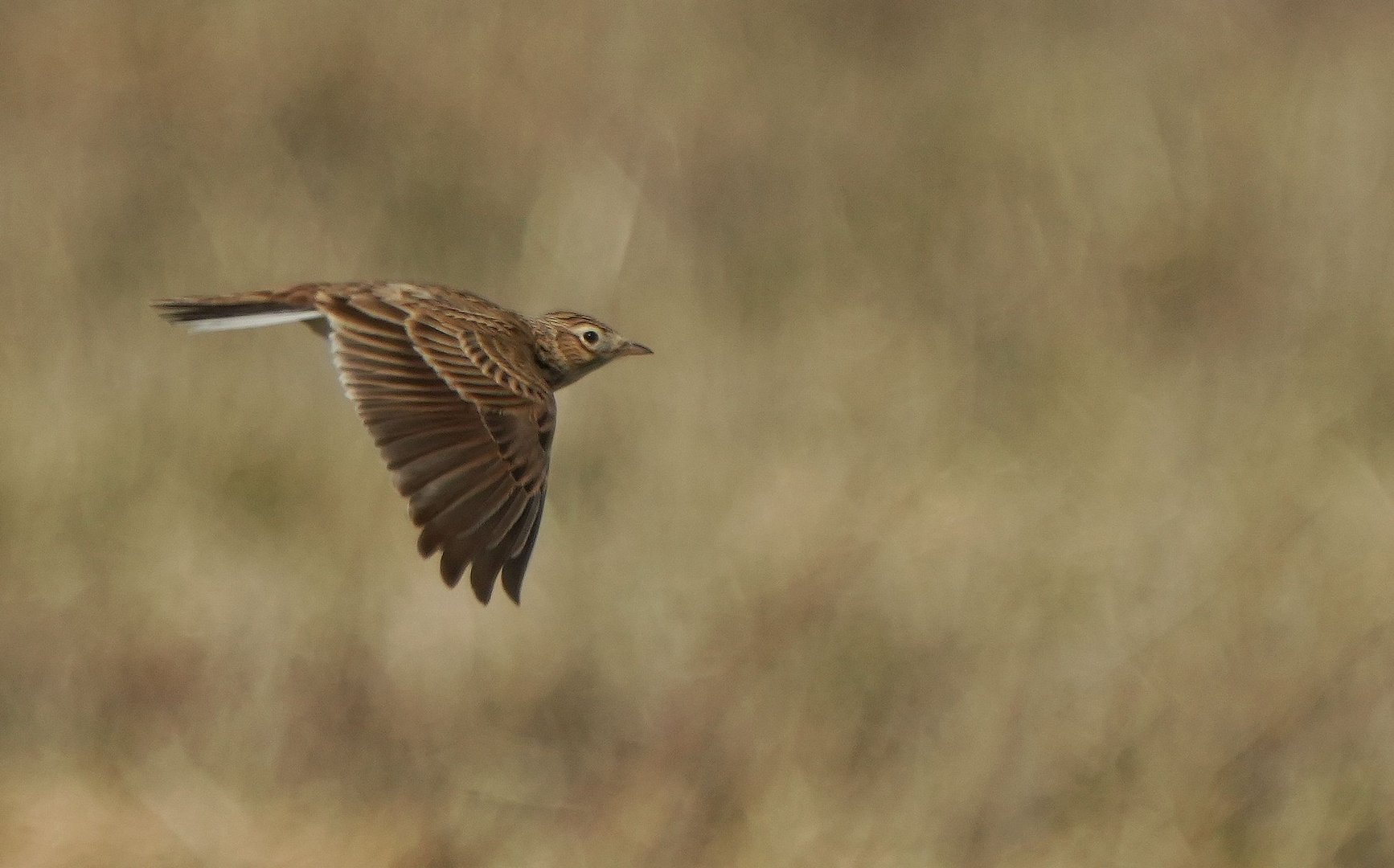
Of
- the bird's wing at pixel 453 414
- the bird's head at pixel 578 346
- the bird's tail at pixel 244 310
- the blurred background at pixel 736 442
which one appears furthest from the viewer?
the bird's head at pixel 578 346

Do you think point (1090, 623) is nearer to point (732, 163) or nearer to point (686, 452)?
point (686, 452)

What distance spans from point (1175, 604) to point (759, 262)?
3.72 m

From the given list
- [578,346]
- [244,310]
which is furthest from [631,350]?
[244,310]

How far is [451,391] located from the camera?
15.0 feet

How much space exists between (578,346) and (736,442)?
1.78 metres

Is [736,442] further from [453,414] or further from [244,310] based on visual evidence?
[453,414]

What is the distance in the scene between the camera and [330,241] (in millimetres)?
8883

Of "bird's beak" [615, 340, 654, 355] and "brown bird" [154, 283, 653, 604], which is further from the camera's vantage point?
"bird's beak" [615, 340, 654, 355]

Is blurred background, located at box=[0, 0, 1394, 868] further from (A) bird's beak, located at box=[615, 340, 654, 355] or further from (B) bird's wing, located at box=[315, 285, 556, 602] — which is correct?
(B) bird's wing, located at box=[315, 285, 556, 602]

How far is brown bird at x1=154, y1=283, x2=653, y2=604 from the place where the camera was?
13.2 feet

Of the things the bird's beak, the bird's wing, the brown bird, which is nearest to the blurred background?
the bird's beak

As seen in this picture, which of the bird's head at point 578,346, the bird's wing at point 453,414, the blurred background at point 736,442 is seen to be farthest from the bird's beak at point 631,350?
the blurred background at point 736,442

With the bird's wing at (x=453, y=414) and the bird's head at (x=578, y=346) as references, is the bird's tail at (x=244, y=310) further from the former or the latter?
the bird's head at (x=578, y=346)

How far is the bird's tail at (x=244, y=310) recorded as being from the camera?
189 inches
